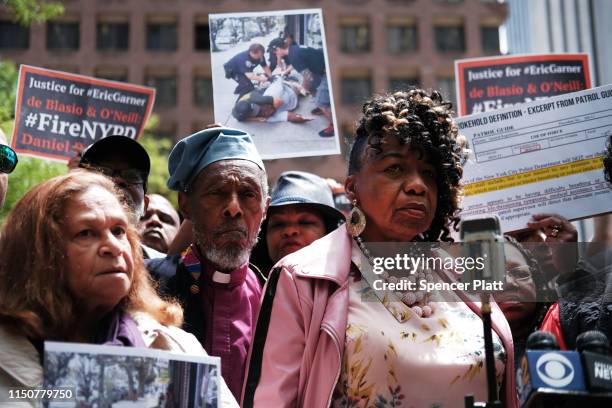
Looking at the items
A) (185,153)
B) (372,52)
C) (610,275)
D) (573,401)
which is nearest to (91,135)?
(185,153)

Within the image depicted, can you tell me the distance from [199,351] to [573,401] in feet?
3.97

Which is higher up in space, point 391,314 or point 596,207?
point 596,207

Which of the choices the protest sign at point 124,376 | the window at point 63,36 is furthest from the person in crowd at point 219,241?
the window at point 63,36

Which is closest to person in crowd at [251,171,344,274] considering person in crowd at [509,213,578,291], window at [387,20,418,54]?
person in crowd at [509,213,578,291]

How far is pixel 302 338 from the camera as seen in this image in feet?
8.79

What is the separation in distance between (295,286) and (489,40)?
138 ft

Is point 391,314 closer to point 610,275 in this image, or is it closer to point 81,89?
point 610,275

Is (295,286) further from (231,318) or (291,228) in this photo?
(291,228)

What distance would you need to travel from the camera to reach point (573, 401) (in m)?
1.87

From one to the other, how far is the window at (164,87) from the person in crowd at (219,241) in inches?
1479

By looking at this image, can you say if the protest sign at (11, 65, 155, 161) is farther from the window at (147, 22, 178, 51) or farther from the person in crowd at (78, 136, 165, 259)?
the window at (147, 22, 178, 51)

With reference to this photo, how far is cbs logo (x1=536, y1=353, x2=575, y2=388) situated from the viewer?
1.85 metres

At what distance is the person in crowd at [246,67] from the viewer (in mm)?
5008

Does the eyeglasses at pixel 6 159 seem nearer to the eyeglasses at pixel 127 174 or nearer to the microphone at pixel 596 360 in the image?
the eyeglasses at pixel 127 174
